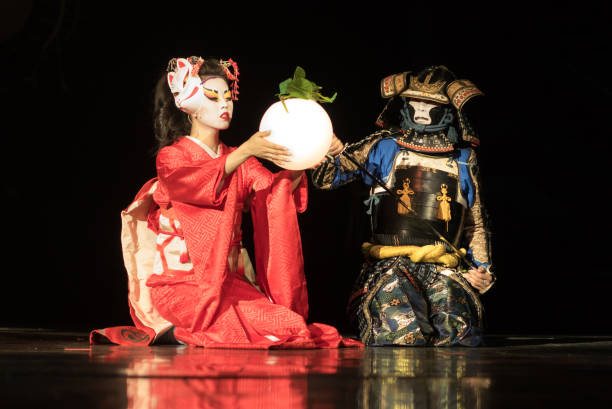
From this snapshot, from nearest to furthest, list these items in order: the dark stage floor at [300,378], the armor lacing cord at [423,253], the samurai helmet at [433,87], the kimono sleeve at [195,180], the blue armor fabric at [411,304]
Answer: the dark stage floor at [300,378] → the kimono sleeve at [195,180] → the blue armor fabric at [411,304] → the armor lacing cord at [423,253] → the samurai helmet at [433,87]

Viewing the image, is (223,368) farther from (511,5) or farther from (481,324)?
(511,5)

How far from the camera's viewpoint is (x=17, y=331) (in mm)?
4023

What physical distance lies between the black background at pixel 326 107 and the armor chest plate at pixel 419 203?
3.84 ft

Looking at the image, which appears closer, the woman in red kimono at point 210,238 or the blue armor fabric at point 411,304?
the woman in red kimono at point 210,238

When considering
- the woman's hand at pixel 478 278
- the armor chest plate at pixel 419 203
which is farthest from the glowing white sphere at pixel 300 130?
the woman's hand at pixel 478 278

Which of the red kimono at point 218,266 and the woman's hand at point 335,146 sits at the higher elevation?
the woman's hand at point 335,146

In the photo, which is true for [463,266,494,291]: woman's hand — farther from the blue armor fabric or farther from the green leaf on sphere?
the green leaf on sphere

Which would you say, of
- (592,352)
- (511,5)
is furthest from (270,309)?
(511,5)

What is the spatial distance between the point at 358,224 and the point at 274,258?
1.60m

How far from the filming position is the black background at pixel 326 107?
182 inches

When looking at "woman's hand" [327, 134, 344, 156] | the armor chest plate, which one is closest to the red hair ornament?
"woman's hand" [327, 134, 344, 156]

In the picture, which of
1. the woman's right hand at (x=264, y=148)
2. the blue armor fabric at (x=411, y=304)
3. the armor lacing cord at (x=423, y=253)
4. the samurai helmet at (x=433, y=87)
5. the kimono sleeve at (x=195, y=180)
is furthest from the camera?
the samurai helmet at (x=433, y=87)

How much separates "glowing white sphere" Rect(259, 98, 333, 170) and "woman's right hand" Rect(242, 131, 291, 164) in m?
0.02

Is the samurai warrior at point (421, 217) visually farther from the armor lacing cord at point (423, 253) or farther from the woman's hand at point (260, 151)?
the woman's hand at point (260, 151)
